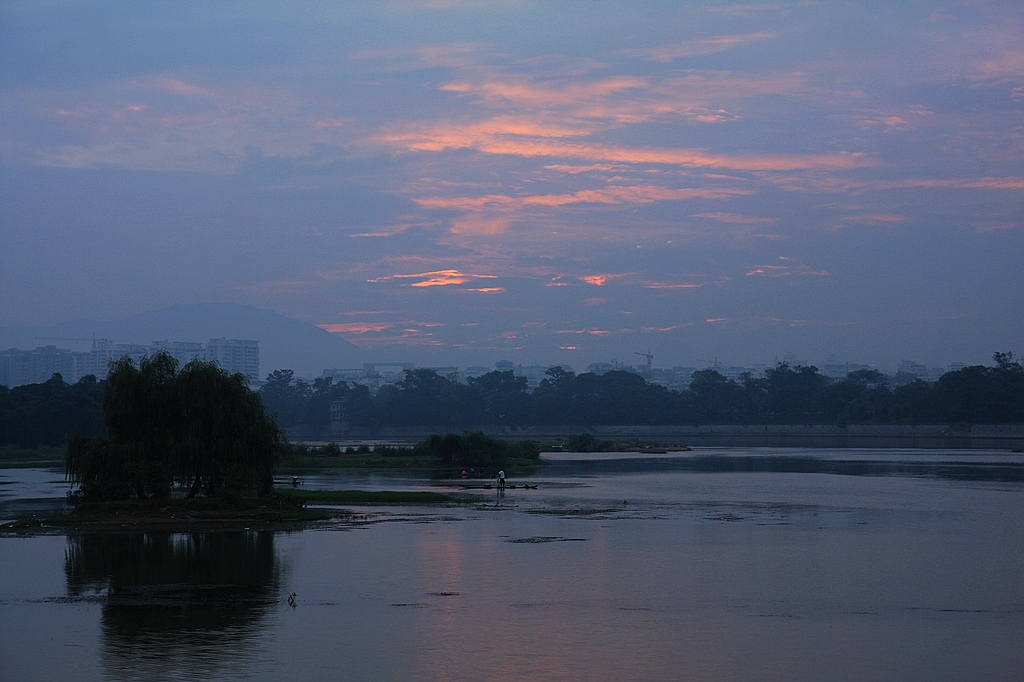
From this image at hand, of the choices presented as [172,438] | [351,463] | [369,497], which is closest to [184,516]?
[172,438]

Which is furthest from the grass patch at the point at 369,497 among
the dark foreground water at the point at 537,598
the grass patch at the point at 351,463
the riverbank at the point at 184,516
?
the grass patch at the point at 351,463

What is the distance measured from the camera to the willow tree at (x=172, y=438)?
42.7 metres

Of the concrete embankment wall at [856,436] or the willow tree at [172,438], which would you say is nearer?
the willow tree at [172,438]

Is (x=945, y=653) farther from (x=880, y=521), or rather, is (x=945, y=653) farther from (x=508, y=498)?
(x=508, y=498)

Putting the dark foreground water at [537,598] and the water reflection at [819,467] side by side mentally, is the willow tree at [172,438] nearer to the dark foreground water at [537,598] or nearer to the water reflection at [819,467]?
the dark foreground water at [537,598]

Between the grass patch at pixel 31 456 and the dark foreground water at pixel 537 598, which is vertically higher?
the grass patch at pixel 31 456

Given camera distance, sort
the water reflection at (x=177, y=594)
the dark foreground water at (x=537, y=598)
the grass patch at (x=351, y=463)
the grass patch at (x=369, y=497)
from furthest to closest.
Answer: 1. the grass patch at (x=351, y=463)
2. the grass patch at (x=369, y=497)
3. the water reflection at (x=177, y=594)
4. the dark foreground water at (x=537, y=598)

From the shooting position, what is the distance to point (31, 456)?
11075 centimetres

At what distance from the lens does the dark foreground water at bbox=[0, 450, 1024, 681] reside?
1997 centimetres

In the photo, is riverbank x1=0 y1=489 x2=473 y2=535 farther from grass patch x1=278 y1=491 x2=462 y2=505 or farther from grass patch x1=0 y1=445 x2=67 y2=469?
grass patch x1=0 y1=445 x2=67 y2=469

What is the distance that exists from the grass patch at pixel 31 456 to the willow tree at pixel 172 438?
205ft

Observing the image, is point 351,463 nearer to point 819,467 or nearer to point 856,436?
point 819,467

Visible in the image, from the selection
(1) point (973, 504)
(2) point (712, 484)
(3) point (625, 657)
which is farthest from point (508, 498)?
(3) point (625, 657)

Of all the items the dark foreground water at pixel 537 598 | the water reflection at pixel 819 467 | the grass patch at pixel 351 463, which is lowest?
the water reflection at pixel 819 467
